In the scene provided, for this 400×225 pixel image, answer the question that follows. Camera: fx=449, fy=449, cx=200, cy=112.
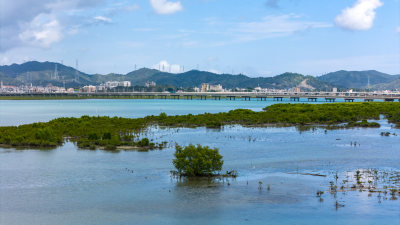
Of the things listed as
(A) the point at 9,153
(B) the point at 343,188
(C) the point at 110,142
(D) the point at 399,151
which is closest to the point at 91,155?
(C) the point at 110,142

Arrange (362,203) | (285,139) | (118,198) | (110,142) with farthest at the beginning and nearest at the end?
1. (285,139)
2. (110,142)
3. (118,198)
4. (362,203)

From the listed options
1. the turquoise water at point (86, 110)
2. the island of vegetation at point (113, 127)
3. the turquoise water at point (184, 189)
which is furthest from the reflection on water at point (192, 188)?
the turquoise water at point (86, 110)

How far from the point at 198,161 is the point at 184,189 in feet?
8.19

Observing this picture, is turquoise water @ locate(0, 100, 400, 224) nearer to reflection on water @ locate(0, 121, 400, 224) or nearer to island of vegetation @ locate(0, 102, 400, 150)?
reflection on water @ locate(0, 121, 400, 224)

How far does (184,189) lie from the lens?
21406mm

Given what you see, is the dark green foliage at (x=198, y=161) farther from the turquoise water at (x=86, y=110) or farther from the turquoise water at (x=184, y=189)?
the turquoise water at (x=86, y=110)

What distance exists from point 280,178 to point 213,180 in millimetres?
3597

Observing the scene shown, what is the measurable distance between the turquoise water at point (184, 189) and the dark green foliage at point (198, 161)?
97 centimetres

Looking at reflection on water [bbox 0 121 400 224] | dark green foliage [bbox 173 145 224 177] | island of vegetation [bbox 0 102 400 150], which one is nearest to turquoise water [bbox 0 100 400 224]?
reflection on water [bbox 0 121 400 224]

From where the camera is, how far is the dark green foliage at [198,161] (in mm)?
23517

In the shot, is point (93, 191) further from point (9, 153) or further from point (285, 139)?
point (285, 139)

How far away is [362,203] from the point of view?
61.8 ft

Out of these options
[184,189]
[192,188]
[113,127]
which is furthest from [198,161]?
[113,127]

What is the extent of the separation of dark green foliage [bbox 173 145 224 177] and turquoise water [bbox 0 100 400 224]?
975 millimetres
